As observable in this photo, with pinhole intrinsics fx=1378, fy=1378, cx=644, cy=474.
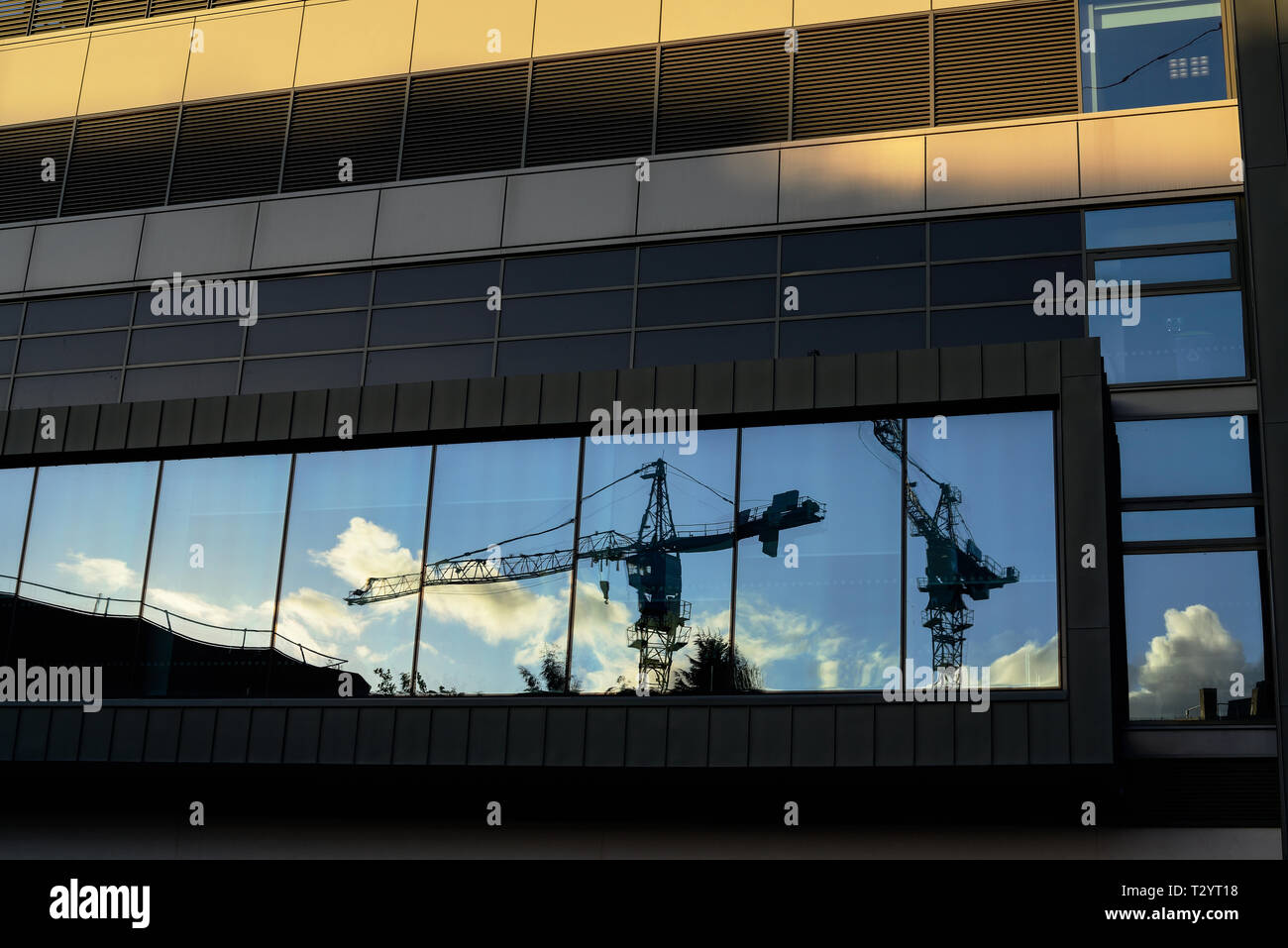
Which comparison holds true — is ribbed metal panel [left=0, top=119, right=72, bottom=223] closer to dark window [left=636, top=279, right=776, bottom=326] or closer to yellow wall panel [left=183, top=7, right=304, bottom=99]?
yellow wall panel [left=183, top=7, right=304, bottom=99]

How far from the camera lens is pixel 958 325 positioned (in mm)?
15711

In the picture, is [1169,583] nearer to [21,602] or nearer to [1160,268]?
[1160,268]

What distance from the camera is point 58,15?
2092 cm

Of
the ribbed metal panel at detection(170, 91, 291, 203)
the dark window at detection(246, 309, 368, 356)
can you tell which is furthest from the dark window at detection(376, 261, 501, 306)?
the ribbed metal panel at detection(170, 91, 291, 203)

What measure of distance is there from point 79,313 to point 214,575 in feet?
18.0

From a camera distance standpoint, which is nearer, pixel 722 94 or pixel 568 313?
pixel 568 313

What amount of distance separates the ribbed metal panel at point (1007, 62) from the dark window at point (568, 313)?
14.7 ft

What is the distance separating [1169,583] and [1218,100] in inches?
228

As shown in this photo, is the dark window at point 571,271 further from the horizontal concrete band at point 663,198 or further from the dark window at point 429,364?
the dark window at point 429,364

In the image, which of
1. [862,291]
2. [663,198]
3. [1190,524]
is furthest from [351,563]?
[1190,524]

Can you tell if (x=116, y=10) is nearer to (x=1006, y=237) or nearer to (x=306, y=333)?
(x=306, y=333)

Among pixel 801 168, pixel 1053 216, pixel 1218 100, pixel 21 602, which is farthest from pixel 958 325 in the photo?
pixel 21 602

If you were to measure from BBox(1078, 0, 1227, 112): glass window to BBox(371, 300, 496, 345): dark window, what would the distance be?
775 centimetres

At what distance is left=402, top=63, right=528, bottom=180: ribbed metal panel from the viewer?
18.0m
